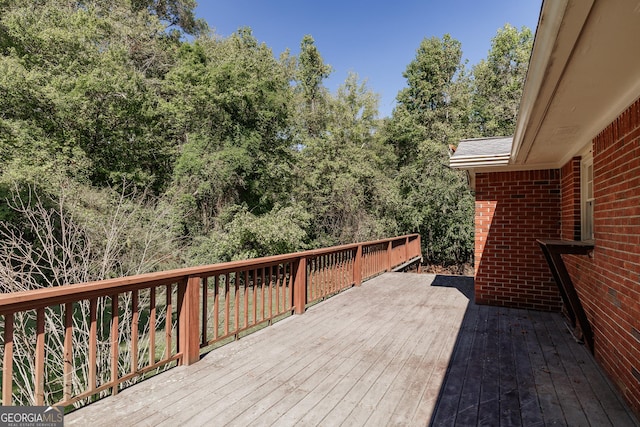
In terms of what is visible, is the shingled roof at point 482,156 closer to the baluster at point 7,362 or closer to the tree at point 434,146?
the baluster at point 7,362

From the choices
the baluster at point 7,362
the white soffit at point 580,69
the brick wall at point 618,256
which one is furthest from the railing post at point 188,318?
the brick wall at point 618,256

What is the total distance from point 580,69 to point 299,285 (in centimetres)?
389

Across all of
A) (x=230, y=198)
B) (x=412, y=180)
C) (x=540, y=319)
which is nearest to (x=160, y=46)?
(x=230, y=198)

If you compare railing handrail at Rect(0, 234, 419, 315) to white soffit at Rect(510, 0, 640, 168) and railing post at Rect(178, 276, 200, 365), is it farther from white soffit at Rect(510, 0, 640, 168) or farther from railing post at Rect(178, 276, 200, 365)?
white soffit at Rect(510, 0, 640, 168)

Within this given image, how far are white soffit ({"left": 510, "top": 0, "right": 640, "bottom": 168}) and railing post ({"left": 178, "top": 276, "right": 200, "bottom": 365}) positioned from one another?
119 inches

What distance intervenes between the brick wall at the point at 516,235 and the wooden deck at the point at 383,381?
0.74 m

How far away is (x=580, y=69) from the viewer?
72.9 inches

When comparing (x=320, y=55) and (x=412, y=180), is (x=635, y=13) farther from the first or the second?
(x=320, y=55)

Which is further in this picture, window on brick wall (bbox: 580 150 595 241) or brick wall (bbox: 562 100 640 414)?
window on brick wall (bbox: 580 150 595 241)

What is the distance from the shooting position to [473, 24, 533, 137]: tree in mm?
16344

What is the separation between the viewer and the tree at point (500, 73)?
16344 mm

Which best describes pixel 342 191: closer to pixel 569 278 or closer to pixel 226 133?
pixel 226 133

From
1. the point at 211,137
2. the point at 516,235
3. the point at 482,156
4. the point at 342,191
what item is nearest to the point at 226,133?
the point at 211,137

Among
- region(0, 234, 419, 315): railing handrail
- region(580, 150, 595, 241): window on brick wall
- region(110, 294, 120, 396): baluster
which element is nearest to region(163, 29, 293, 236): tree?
region(0, 234, 419, 315): railing handrail
